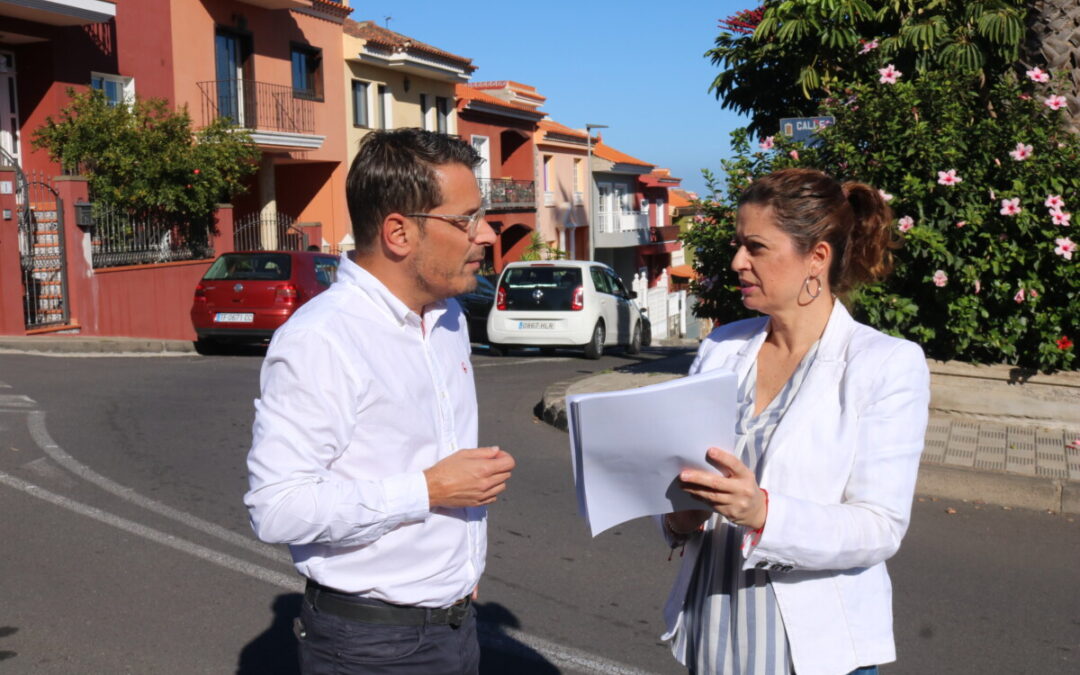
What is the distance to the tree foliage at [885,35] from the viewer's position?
1184 centimetres

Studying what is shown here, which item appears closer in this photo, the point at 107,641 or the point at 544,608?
the point at 107,641

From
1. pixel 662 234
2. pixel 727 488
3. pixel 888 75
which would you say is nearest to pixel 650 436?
pixel 727 488

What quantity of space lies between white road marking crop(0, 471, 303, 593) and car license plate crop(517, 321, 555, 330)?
1111 cm

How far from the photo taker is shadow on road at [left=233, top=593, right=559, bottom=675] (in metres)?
4.48

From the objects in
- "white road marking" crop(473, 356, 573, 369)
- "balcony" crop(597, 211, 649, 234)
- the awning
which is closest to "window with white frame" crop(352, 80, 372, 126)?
"white road marking" crop(473, 356, 573, 369)

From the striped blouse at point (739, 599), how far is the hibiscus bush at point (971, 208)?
645cm

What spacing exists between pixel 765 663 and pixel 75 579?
4.15 metres

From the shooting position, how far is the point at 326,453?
234 centimetres

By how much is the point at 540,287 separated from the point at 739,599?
15755mm

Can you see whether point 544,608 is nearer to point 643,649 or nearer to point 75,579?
point 643,649

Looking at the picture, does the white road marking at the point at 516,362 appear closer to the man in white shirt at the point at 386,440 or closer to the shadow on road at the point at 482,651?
the shadow on road at the point at 482,651

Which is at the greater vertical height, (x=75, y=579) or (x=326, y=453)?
(x=326, y=453)

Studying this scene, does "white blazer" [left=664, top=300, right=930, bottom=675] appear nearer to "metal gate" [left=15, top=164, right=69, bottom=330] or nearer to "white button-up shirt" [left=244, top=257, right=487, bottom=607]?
"white button-up shirt" [left=244, top=257, right=487, bottom=607]

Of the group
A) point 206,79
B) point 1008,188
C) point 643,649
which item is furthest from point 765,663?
point 206,79
